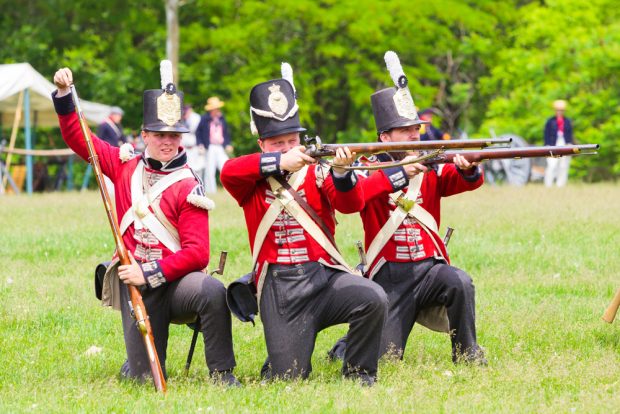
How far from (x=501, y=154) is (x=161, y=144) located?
7.26 ft

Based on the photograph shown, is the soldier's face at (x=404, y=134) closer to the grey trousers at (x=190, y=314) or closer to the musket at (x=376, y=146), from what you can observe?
the musket at (x=376, y=146)

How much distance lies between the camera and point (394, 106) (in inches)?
326

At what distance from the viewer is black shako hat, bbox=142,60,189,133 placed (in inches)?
308

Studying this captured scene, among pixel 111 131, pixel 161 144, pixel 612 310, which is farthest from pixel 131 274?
pixel 111 131

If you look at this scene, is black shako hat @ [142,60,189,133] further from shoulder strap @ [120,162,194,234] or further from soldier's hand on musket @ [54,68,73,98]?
soldier's hand on musket @ [54,68,73,98]

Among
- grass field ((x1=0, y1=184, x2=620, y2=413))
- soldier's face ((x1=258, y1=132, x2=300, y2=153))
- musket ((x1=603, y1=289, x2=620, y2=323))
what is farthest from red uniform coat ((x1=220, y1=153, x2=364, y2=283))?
musket ((x1=603, y1=289, x2=620, y2=323))

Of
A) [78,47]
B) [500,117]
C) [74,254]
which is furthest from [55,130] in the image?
[74,254]

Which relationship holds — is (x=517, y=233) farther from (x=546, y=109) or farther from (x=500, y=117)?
(x=500, y=117)

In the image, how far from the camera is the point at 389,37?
35656mm

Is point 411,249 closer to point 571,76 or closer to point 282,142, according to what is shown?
point 282,142

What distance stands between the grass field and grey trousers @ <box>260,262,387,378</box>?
20 cm

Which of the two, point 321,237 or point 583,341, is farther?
point 583,341

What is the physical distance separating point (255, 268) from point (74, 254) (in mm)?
7015

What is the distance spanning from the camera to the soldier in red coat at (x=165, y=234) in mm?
7734
